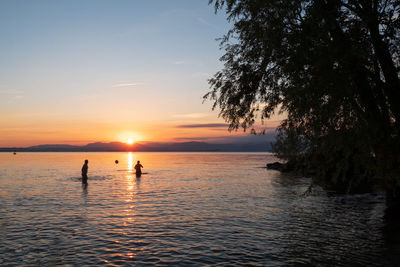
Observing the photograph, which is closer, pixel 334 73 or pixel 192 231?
pixel 334 73

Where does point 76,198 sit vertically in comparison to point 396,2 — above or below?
below

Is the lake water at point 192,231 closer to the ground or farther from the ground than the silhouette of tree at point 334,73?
closer to the ground

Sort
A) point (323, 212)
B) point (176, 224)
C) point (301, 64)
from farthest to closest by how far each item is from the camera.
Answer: point (323, 212) → point (176, 224) → point (301, 64)

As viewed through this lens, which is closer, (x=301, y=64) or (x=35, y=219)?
(x=301, y=64)

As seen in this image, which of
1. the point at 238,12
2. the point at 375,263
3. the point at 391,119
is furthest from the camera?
the point at 238,12

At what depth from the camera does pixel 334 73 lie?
13008 mm

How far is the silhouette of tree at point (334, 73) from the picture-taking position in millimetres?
13195

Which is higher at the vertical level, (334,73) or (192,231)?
(334,73)

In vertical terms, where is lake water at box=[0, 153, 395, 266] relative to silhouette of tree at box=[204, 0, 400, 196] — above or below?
below

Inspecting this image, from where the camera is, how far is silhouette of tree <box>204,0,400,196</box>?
13.2 metres

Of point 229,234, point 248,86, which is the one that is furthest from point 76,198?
point 248,86

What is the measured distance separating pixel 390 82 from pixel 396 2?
3.46m

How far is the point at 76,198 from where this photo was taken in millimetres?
29172

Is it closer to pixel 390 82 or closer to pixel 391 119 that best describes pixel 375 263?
pixel 391 119
